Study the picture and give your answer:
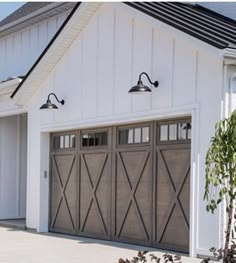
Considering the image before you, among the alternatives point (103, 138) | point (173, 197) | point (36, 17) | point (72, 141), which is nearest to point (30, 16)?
point (36, 17)

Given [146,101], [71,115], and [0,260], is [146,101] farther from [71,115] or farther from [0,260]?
[0,260]

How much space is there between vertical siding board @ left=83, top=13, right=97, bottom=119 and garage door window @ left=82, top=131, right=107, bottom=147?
453 millimetres

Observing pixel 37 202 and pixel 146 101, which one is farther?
pixel 37 202

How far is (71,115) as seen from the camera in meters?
12.9

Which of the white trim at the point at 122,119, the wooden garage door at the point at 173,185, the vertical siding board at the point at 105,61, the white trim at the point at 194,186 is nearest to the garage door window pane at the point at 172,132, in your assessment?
the wooden garage door at the point at 173,185

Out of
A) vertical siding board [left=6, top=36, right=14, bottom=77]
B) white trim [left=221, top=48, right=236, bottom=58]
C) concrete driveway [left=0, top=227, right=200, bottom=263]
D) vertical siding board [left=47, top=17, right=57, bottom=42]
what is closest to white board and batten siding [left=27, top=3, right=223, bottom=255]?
white trim [left=221, top=48, right=236, bottom=58]

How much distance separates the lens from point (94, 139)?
41.1 ft

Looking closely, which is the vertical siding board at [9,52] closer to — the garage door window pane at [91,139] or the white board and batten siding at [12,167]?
the white board and batten siding at [12,167]

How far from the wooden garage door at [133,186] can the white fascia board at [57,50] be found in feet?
8.56

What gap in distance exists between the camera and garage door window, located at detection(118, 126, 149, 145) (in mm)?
11047

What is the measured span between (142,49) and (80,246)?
155 inches

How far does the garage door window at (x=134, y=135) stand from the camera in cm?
1105

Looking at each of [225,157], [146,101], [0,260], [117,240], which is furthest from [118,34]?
[225,157]

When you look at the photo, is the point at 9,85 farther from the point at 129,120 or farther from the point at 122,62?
the point at 129,120
